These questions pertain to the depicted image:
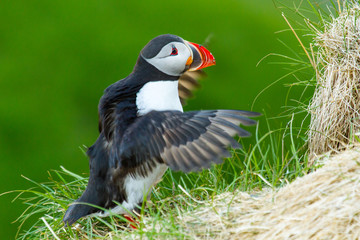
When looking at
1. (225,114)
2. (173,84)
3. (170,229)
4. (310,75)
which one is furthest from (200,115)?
(310,75)

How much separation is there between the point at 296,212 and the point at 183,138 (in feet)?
2.31

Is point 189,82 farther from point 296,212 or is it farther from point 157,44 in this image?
point 296,212

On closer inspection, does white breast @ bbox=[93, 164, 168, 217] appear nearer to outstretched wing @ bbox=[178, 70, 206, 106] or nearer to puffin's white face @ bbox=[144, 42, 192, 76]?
puffin's white face @ bbox=[144, 42, 192, 76]

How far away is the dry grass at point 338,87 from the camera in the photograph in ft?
10.7

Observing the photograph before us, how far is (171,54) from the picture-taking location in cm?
321

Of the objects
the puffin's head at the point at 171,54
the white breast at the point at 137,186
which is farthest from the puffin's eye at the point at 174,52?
the white breast at the point at 137,186

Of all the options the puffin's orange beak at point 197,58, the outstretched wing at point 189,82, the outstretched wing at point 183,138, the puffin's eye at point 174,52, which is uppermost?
the puffin's eye at point 174,52

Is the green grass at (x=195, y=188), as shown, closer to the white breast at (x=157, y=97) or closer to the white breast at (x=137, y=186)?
the white breast at (x=137, y=186)

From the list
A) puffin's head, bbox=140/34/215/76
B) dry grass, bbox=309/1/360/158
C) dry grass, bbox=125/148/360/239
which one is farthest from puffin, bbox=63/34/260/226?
dry grass, bbox=309/1/360/158

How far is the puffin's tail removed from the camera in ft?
10.4

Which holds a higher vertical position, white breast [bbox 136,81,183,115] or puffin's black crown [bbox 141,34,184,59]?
puffin's black crown [bbox 141,34,184,59]

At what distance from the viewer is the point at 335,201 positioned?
2.42 metres

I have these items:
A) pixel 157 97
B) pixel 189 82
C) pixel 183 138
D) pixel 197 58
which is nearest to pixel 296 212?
pixel 183 138

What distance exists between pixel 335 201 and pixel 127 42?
4.00 meters
